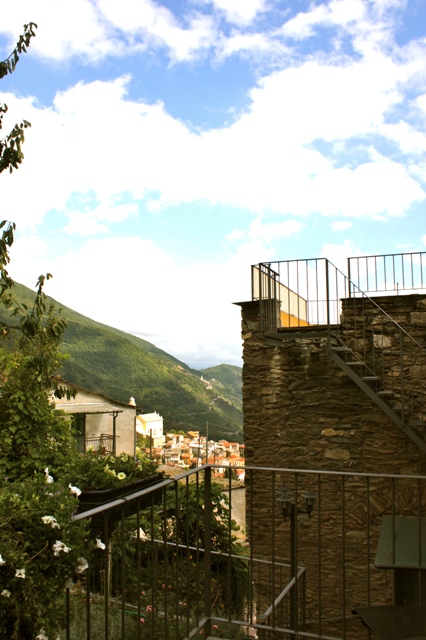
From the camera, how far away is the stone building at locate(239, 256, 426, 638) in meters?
7.27

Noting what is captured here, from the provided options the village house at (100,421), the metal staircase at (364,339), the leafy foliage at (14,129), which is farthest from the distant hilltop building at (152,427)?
the leafy foliage at (14,129)

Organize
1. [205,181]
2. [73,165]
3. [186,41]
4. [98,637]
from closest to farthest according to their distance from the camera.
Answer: [98,637] < [186,41] < [205,181] < [73,165]

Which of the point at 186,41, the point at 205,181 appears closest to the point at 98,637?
the point at 186,41

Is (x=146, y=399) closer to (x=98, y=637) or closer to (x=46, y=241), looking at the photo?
(x=46, y=241)

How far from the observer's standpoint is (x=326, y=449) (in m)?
7.76

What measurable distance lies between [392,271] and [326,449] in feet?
9.47

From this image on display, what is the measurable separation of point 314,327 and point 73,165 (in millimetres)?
6300

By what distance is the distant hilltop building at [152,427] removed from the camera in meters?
26.9

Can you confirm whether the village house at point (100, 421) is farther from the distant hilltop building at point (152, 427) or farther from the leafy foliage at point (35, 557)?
the leafy foliage at point (35, 557)

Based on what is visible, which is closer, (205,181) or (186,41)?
(186,41)

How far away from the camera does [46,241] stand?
15445mm

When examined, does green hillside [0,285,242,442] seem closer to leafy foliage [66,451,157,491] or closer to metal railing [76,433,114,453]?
metal railing [76,433,114,453]

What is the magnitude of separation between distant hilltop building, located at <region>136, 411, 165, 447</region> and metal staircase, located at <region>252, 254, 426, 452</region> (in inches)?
749

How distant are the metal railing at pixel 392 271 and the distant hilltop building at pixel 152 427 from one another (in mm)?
19139
